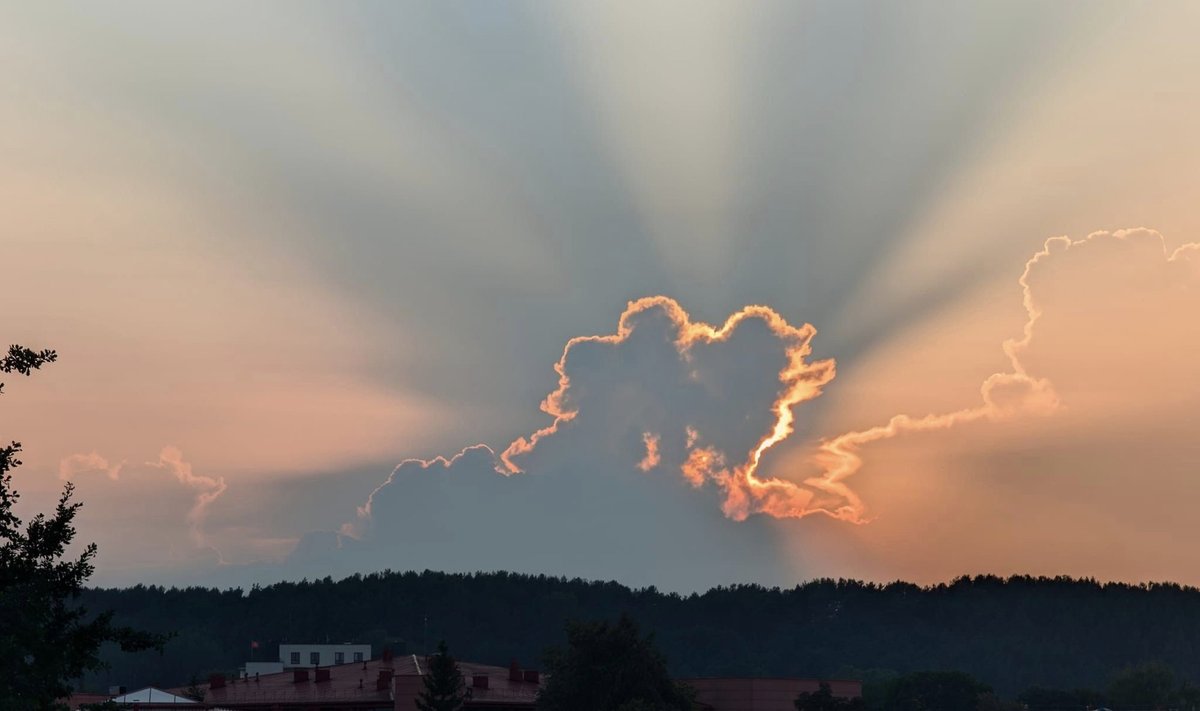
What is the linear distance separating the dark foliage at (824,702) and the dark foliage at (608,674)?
29878 mm

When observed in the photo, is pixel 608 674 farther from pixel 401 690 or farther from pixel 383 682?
pixel 383 682

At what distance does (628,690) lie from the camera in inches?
5930

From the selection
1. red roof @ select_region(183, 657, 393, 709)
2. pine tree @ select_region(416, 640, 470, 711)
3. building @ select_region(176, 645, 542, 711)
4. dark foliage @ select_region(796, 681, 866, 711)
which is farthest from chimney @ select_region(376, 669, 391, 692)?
dark foliage @ select_region(796, 681, 866, 711)

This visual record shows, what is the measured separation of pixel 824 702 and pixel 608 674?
40.8 m

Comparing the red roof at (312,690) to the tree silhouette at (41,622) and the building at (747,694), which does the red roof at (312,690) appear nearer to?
the building at (747,694)

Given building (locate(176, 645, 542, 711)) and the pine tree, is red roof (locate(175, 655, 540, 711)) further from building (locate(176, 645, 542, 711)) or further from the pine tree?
the pine tree

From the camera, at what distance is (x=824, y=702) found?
597ft

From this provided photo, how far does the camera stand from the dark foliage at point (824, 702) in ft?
593

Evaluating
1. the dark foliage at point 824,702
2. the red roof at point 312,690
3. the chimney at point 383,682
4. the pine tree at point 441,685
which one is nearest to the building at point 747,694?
the dark foliage at point 824,702

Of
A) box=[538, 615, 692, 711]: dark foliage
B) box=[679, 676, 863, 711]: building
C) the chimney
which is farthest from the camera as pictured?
box=[679, 676, 863, 711]: building

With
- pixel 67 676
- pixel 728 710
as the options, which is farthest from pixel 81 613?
pixel 728 710

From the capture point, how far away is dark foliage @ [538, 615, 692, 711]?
15038cm

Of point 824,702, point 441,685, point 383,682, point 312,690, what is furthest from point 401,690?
point 824,702

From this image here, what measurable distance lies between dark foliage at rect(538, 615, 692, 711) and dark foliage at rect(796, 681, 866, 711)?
29.9 meters
